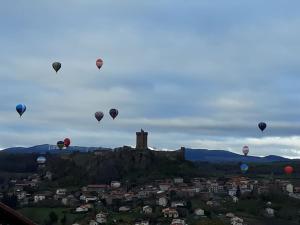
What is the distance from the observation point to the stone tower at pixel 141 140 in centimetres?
13864

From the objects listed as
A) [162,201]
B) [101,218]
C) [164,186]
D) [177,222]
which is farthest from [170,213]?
[164,186]

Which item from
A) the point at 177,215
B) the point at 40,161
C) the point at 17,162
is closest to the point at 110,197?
the point at 177,215

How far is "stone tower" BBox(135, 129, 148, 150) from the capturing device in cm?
13864

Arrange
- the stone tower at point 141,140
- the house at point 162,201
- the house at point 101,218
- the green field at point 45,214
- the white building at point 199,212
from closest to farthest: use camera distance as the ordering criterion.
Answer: the house at point 101,218
the green field at point 45,214
the white building at point 199,212
the house at point 162,201
the stone tower at point 141,140

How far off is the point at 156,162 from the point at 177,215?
5026 centimetres

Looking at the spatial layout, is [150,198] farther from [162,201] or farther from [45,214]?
[45,214]

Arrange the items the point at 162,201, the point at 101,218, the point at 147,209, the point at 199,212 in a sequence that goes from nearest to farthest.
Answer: the point at 101,218 → the point at 199,212 → the point at 147,209 → the point at 162,201

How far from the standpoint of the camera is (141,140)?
464ft

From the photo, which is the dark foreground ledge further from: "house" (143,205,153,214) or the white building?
"house" (143,205,153,214)

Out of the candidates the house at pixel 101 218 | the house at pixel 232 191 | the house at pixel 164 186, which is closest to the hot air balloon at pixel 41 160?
the house at pixel 164 186

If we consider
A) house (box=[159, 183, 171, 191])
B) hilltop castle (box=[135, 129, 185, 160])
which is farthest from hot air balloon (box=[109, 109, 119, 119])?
hilltop castle (box=[135, 129, 185, 160])

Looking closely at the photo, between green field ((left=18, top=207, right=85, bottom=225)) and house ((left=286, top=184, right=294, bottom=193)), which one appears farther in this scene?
house ((left=286, top=184, right=294, bottom=193))

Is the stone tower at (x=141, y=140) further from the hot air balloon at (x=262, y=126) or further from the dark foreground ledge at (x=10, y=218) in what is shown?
the dark foreground ledge at (x=10, y=218)

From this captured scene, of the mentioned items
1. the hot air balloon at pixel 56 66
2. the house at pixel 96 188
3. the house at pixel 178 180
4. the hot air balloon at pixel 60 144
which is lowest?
the house at pixel 96 188
